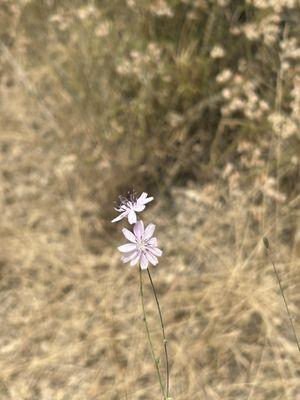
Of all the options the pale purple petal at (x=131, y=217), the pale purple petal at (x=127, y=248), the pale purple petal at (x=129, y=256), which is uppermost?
the pale purple petal at (x=131, y=217)

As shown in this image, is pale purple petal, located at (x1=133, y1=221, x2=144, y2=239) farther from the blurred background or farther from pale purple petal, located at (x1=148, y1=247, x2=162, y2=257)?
the blurred background

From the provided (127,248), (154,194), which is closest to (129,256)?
(127,248)

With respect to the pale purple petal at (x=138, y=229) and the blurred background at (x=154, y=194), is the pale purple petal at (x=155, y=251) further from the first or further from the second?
the blurred background at (x=154, y=194)

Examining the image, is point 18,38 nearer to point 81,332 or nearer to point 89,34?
point 89,34

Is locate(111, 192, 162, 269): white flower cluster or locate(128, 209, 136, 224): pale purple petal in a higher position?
locate(128, 209, 136, 224): pale purple petal

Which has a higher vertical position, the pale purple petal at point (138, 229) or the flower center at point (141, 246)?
the pale purple petal at point (138, 229)

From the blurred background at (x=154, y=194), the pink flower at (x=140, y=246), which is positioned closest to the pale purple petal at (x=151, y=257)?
the pink flower at (x=140, y=246)

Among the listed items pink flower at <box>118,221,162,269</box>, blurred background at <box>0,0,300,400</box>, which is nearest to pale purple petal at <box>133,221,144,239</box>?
pink flower at <box>118,221,162,269</box>
